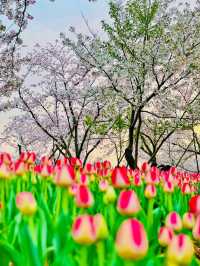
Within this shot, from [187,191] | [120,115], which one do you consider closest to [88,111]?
[120,115]

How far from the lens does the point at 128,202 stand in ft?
7.03

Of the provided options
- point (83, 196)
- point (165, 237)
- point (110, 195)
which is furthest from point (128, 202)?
point (110, 195)

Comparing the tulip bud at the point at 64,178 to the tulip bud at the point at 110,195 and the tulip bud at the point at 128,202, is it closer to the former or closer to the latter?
the tulip bud at the point at 110,195

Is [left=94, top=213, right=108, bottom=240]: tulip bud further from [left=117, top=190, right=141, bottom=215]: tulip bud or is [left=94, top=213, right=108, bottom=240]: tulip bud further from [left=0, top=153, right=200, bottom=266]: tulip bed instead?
[left=117, top=190, right=141, bottom=215]: tulip bud

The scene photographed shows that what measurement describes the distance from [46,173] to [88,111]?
22.5 metres

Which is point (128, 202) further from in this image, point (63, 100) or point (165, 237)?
point (63, 100)

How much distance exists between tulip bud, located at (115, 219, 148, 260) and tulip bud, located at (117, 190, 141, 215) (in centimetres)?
52

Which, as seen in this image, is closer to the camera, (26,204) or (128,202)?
(128,202)

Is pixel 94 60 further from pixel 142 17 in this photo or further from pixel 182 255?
pixel 182 255

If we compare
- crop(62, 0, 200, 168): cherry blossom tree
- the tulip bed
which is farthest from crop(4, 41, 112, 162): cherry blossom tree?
the tulip bed

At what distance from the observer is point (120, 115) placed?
1028 inches

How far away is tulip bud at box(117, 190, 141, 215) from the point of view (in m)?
2.08

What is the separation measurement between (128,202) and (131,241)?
0.63m

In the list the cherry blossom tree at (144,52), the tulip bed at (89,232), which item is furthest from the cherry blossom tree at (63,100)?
the tulip bed at (89,232)
